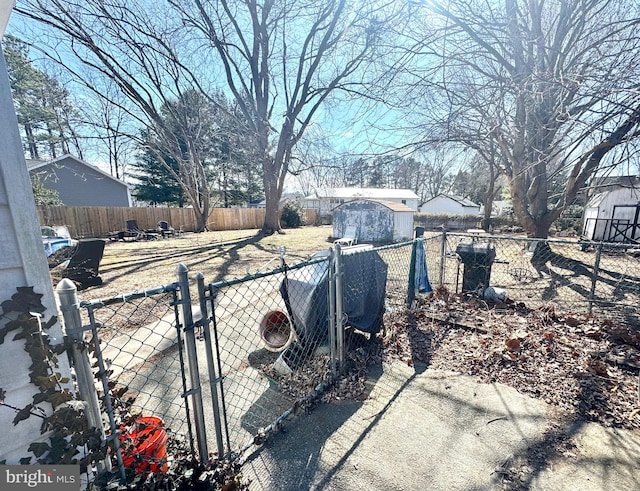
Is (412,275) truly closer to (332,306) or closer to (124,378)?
(332,306)

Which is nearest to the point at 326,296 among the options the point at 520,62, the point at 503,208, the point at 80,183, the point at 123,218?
the point at 520,62

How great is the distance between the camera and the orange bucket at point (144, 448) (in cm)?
138

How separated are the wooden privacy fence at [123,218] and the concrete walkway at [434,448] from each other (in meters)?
18.0

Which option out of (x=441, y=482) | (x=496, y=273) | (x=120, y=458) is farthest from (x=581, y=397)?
(x=496, y=273)

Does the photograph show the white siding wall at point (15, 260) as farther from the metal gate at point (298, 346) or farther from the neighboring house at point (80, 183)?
the neighboring house at point (80, 183)

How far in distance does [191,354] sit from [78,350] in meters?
0.52

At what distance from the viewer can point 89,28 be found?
31.9 feet

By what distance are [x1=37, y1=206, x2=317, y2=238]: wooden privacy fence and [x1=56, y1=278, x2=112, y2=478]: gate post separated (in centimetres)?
1768

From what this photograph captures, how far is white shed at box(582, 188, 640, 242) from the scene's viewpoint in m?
13.6

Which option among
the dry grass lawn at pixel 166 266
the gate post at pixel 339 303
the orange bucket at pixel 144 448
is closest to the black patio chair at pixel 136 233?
the dry grass lawn at pixel 166 266

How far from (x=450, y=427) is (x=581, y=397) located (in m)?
1.39

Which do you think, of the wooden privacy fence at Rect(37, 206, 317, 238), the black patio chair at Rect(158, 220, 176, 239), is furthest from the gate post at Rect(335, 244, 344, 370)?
the black patio chair at Rect(158, 220, 176, 239)

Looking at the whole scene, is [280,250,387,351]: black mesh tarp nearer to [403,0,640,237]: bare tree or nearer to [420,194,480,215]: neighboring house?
[403,0,640,237]: bare tree

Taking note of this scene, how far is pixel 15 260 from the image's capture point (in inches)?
42.3
